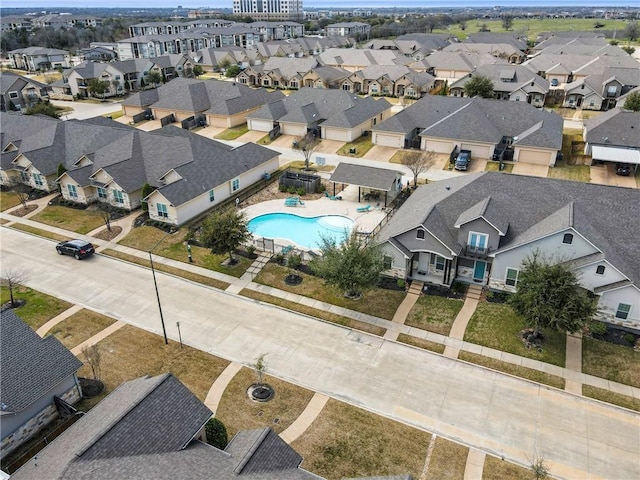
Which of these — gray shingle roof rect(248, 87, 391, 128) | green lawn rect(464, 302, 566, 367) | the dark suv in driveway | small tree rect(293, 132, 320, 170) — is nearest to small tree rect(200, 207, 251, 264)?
the dark suv in driveway

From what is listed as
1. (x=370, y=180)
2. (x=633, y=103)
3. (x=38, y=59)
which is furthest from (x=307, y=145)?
(x=38, y=59)

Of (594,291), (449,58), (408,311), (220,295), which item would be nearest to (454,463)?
(408,311)

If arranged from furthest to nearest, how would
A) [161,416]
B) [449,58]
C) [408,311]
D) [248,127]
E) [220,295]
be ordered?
[449,58]
[248,127]
[220,295]
[408,311]
[161,416]

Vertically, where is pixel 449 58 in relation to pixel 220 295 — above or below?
above

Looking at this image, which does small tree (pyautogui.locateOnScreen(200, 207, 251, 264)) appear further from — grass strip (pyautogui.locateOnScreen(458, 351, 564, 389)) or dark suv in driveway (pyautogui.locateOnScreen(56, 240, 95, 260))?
grass strip (pyautogui.locateOnScreen(458, 351, 564, 389))

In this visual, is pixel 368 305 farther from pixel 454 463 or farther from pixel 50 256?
pixel 50 256

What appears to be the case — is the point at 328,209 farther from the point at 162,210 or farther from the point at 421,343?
the point at 421,343
